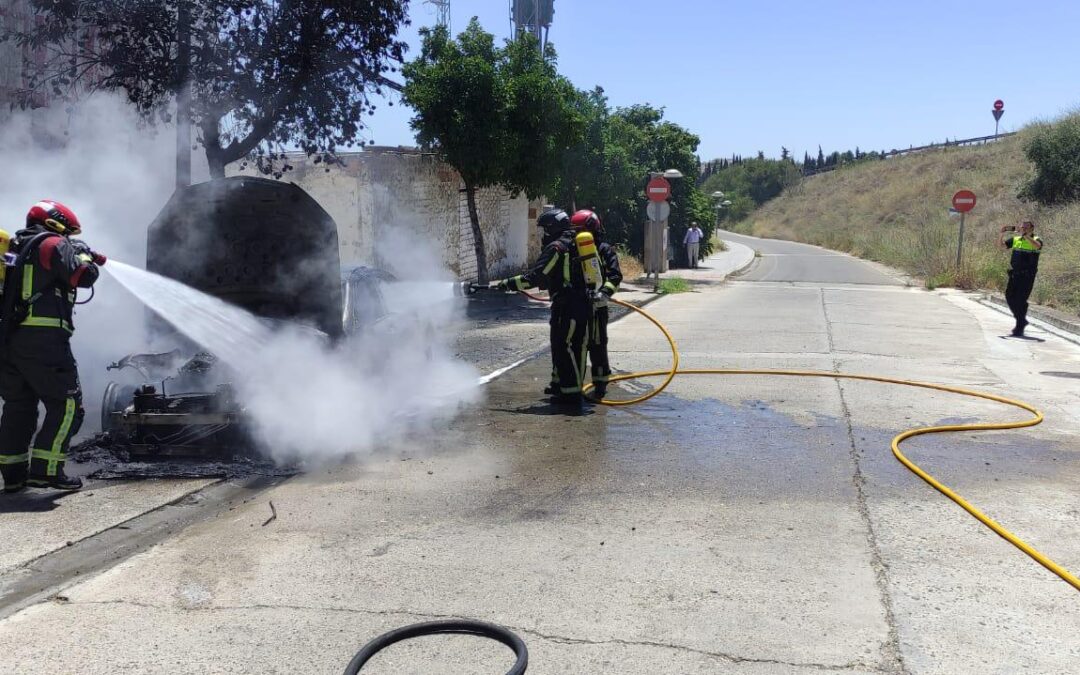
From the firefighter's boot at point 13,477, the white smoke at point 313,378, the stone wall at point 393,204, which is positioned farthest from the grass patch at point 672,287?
the firefighter's boot at point 13,477

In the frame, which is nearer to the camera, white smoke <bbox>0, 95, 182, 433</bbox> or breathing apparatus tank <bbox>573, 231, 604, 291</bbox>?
breathing apparatus tank <bbox>573, 231, 604, 291</bbox>

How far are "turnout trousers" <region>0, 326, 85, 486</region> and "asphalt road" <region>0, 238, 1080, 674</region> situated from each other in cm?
119

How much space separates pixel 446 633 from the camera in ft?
12.2

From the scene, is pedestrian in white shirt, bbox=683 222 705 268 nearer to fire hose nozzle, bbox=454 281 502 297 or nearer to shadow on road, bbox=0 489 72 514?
fire hose nozzle, bbox=454 281 502 297

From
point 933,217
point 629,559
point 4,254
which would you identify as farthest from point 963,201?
point 933,217

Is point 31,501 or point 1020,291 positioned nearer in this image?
point 31,501

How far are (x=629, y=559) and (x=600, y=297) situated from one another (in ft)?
13.6

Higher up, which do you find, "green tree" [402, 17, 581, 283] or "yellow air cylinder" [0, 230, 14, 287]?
"green tree" [402, 17, 581, 283]

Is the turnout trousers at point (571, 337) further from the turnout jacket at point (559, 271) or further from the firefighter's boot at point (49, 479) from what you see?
the firefighter's boot at point (49, 479)

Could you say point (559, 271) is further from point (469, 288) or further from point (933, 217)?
point (933, 217)

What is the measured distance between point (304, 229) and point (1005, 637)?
6.60 m

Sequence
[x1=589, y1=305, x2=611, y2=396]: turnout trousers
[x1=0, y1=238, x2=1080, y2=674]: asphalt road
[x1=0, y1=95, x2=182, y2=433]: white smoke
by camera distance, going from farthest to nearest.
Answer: [x1=0, y1=95, x2=182, y2=433]: white smoke < [x1=589, y1=305, x2=611, y2=396]: turnout trousers < [x1=0, y1=238, x2=1080, y2=674]: asphalt road

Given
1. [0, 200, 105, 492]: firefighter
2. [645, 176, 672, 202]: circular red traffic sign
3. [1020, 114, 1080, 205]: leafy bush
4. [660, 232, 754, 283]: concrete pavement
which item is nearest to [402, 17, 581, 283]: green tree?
[645, 176, 672, 202]: circular red traffic sign

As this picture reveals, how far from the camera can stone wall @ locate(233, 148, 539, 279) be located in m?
15.5
